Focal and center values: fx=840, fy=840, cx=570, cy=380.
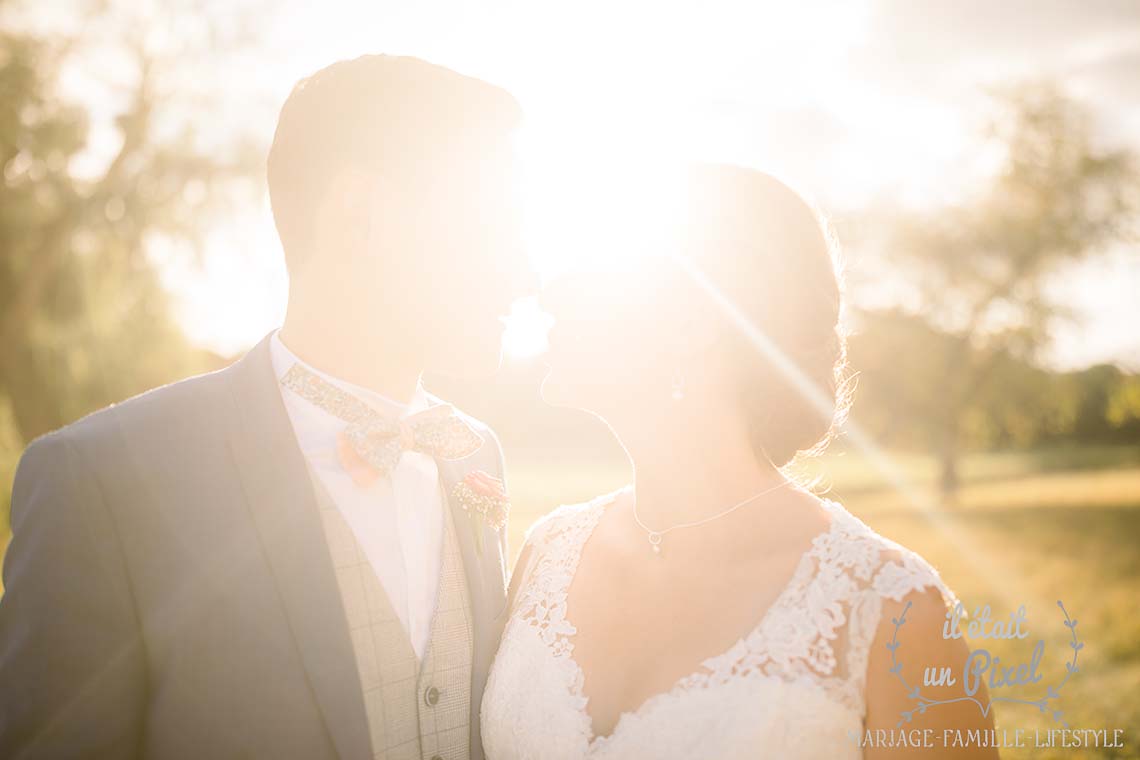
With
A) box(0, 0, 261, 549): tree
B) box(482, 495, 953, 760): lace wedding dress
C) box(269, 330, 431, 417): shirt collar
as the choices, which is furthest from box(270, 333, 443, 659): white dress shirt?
box(0, 0, 261, 549): tree

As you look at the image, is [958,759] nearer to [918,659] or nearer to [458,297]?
[918,659]

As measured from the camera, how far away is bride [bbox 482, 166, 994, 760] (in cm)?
257

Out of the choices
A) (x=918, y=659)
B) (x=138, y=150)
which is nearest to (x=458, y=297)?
(x=918, y=659)

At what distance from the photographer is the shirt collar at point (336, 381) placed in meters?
2.76

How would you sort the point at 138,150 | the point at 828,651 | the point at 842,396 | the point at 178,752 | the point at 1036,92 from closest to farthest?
1. the point at 178,752
2. the point at 828,651
3. the point at 842,396
4. the point at 138,150
5. the point at 1036,92

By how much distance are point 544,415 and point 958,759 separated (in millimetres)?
39636

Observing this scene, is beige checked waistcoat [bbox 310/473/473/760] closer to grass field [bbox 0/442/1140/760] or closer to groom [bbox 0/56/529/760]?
groom [bbox 0/56/529/760]

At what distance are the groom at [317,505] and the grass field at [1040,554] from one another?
1.51 metres


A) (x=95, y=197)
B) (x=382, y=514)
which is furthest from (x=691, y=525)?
(x=95, y=197)

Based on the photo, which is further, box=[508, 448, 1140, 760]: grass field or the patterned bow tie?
box=[508, 448, 1140, 760]: grass field

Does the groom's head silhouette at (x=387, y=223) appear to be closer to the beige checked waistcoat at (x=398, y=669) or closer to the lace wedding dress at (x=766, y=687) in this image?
the beige checked waistcoat at (x=398, y=669)

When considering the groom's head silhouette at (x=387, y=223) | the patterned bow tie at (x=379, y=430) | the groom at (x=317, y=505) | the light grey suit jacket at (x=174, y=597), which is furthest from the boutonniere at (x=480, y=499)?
the light grey suit jacket at (x=174, y=597)

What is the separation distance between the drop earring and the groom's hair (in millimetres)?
1120

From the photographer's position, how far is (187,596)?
226cm
